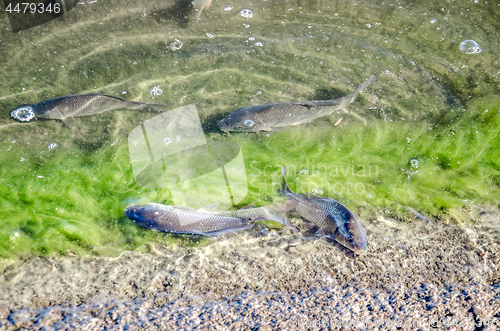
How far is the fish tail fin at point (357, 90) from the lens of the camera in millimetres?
5279

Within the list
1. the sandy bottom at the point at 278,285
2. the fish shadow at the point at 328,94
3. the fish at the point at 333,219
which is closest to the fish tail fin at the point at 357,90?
the fish shadow at the point at 328,94

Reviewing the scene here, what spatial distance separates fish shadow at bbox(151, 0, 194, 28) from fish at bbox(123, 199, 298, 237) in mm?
3951

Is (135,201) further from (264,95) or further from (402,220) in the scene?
(402,220)

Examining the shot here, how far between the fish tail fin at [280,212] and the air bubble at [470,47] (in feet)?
15.5

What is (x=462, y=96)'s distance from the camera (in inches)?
216

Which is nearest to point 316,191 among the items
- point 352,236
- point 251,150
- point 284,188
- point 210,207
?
point 284,188

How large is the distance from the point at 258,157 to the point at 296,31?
3014 millimetres

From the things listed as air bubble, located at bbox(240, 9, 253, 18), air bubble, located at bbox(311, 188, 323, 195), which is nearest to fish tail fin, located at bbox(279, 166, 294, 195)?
air bubble, located at bbox(311, 188, 323, 195)

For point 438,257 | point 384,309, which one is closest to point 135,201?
point 384,309

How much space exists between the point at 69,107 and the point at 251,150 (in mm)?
2689

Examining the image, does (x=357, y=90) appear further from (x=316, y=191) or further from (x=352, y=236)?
(x=352, y=236)

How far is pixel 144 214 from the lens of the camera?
12.7 feet

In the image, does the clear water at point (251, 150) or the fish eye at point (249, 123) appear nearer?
the clear water at point (251, 150)

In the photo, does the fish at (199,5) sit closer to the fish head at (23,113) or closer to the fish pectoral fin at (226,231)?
the fish head at (23,113)
